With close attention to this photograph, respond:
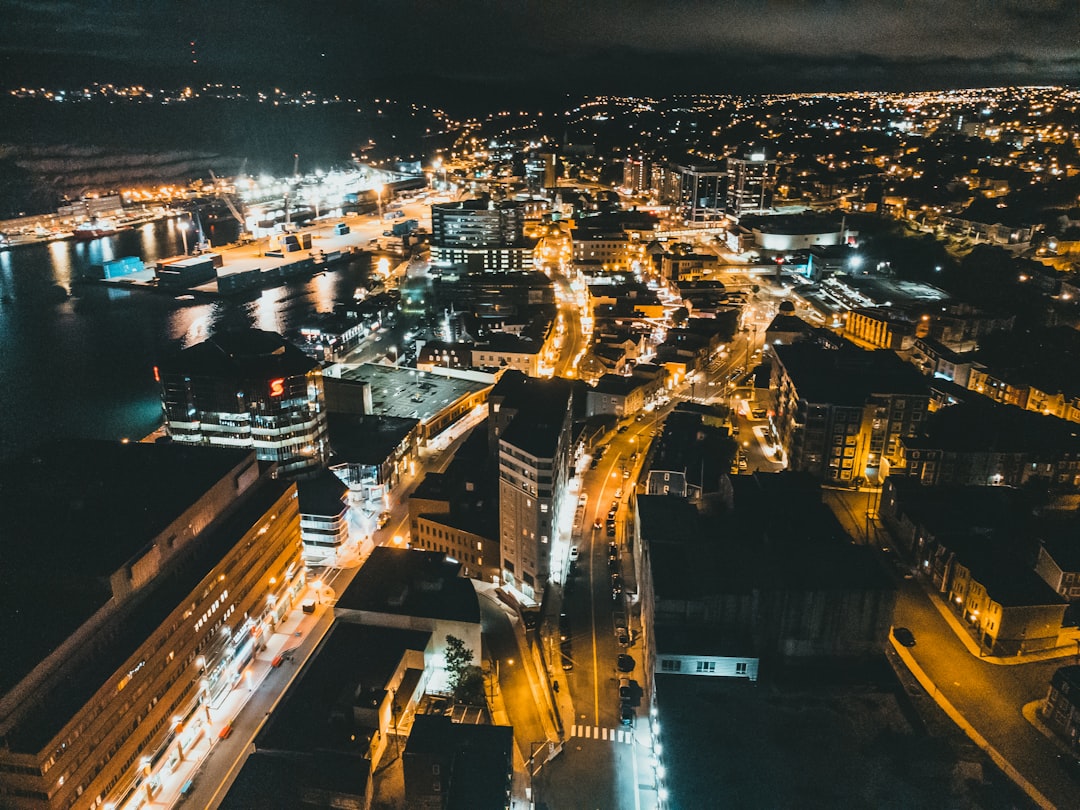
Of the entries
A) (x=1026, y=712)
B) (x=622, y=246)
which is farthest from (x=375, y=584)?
(x=622, y=246)

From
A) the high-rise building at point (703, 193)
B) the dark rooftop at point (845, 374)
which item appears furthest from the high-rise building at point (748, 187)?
the dark rooftop at point (845, 374)

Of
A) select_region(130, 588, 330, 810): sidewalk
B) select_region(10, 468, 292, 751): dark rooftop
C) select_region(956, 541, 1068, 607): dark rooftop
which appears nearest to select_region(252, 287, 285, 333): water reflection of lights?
select_region(10, 468, 292, 751): dark rooftop

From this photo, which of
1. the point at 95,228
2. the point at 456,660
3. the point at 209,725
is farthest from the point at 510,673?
the point at 95,228

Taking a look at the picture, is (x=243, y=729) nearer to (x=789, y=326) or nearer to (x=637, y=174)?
(x=789, y=326)

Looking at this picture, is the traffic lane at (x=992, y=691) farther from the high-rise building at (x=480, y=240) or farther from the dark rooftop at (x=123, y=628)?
the high-rise building at (x=480, y=240)

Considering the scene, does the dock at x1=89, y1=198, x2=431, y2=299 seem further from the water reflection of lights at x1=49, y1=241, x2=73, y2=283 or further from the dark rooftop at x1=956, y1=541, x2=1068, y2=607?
the dark rooftop at x1=956, y1=541, x2=1068, y2=607

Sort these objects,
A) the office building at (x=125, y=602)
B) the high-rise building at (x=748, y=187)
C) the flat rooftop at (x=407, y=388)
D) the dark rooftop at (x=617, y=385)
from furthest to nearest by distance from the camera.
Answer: the high-rise building at (x=748, y=187), the flat rooftop at (x=407, y=388), the dark rooftop at (x=617, y=385), the office building at (x=125, y=602)

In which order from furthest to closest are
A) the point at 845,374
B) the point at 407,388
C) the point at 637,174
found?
the point at 637,174, the point at 407,388, the point at 845,374
